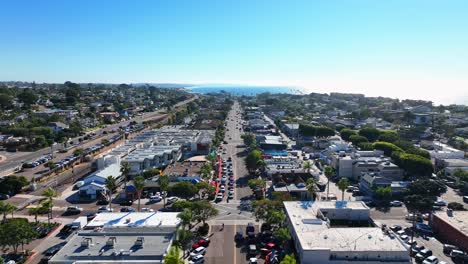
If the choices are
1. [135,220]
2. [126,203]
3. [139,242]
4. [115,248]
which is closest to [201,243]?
[139,242]

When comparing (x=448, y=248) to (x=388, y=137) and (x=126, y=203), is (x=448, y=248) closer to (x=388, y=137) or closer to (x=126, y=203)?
(x=126, y=203)

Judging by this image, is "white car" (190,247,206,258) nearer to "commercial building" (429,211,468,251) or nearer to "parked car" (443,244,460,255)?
"parked car" (443,244,460,255)

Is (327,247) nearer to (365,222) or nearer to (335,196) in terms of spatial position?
(365,222)

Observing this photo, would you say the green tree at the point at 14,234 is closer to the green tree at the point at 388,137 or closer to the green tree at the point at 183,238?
the green tree at the point at 183,238

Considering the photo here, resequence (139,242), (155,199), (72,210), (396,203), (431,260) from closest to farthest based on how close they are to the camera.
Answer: (139,242)
(431,260)
(72,210)
(396,203)
(155,199)

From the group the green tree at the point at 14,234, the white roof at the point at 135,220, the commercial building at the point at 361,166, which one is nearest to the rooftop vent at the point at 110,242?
the white roof at the point at 135,220

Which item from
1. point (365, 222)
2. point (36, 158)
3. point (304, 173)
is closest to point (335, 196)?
point (304, 173)

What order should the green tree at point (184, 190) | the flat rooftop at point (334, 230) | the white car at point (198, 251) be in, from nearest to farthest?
the flat rooftop at point (334, 230) < the white car at point (198, 251) < the green tree at point (184, 190)
